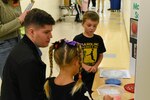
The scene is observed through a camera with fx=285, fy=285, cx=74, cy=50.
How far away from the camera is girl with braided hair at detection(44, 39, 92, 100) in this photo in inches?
61.6

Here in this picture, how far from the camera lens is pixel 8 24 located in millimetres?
2246

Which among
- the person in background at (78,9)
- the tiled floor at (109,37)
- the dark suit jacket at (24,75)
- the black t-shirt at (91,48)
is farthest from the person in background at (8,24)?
the person in background at (78,9)

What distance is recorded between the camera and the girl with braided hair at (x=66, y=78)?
5.14ft

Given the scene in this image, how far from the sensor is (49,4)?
8.00 metres

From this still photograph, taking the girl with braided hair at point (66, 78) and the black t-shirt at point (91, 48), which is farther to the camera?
the black t-shirt at point (91, 48)

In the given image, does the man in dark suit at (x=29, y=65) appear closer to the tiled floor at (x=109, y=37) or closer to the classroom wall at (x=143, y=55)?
the classroom wall at (x=143, y=55)

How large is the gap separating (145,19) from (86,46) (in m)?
1.45

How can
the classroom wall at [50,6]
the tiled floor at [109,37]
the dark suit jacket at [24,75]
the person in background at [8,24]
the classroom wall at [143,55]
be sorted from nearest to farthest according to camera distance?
1. the classroom wall at [143,55]
2. the dark suit jacket at [24,75]
3. the person in background at [8,24]
4. the tiled floor at [109,37]
5. the classroom wall at [50,6]

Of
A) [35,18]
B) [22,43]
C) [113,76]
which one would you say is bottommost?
[113,76]

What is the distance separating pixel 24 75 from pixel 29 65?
60mm

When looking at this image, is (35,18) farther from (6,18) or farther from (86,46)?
(86,46)

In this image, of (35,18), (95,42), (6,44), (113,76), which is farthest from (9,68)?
(95,42)

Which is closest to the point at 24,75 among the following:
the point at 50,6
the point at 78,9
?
the point at 50,6

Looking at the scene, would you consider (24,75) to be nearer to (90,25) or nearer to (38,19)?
(38,19)
